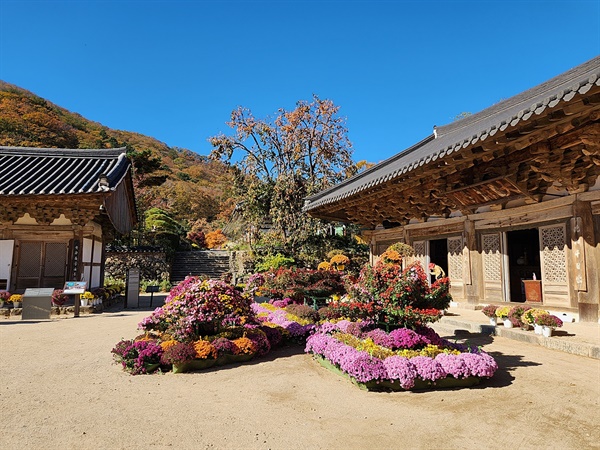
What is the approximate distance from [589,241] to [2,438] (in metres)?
9.87

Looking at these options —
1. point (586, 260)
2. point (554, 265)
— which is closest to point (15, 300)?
point (554, 265)

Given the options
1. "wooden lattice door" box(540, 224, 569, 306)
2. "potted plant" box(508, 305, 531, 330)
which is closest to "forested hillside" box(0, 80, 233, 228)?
"wooden lattice door" box(540, 224, 569, 306)

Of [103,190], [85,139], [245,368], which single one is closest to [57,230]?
[103,190]

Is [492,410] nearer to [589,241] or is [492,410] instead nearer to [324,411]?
[324,411]

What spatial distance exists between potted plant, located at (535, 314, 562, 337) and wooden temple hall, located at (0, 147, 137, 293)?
12.7 meters

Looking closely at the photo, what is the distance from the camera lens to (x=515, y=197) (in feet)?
30.5

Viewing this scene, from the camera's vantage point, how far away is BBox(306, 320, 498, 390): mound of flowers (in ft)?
15.2

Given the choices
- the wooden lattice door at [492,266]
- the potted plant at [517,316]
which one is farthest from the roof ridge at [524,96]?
the potted plant at [517,316]

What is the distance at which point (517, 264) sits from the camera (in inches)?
576

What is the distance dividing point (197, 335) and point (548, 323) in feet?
20.9

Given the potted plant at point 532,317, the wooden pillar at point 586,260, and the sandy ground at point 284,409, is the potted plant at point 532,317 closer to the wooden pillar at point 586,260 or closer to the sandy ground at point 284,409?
the sandy ground at point 284,409

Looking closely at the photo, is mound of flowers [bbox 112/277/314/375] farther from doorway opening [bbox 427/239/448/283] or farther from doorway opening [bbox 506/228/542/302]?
doorway opening [bbox 506/228/542/302]

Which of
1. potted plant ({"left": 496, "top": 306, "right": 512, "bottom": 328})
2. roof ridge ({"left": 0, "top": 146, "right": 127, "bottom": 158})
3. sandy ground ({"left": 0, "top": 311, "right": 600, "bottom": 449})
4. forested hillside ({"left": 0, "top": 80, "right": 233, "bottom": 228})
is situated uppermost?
forested hillside ({"left": 0, "top": 80, "right": 233, "bottom": 228})

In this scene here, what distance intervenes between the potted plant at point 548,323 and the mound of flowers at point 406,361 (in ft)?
7.79
